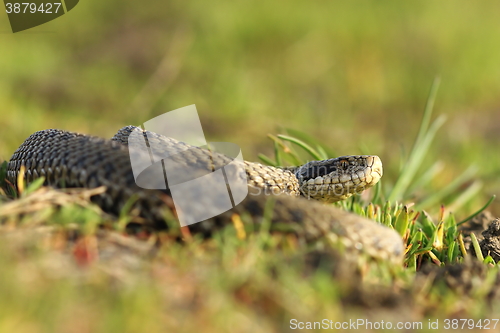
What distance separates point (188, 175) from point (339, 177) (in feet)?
5.72

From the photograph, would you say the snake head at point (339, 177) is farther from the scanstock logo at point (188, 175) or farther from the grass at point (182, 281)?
the grass at point (182, 281)

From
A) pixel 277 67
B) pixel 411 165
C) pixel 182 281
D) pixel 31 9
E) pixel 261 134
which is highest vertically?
pixel 31 9

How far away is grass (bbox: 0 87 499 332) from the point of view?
2.24 metres

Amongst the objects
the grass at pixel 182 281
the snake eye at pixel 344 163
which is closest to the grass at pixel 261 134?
the grass at pixel 182 281

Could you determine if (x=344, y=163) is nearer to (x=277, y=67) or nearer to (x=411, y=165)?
(x=411, y=165)

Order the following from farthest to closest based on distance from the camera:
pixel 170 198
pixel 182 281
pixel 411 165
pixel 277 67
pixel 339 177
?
pixel 277 67 → pixel 411 165 → pixel 339 177 → pixel 170 198 → pixel 182 281

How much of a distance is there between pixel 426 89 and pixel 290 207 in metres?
10.5

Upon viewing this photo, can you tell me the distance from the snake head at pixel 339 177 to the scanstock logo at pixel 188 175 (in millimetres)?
854

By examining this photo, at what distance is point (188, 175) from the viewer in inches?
133

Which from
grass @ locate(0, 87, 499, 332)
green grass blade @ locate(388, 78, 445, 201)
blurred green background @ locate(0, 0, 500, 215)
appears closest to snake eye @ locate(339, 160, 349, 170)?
green grass blade @ locate(388, 78, 445, 201)

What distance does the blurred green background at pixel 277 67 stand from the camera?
10.5 metres

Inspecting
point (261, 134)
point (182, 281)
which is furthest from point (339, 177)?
point (261, 134)

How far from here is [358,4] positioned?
48.1ft

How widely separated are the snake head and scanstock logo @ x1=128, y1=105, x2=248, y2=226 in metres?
0.85
